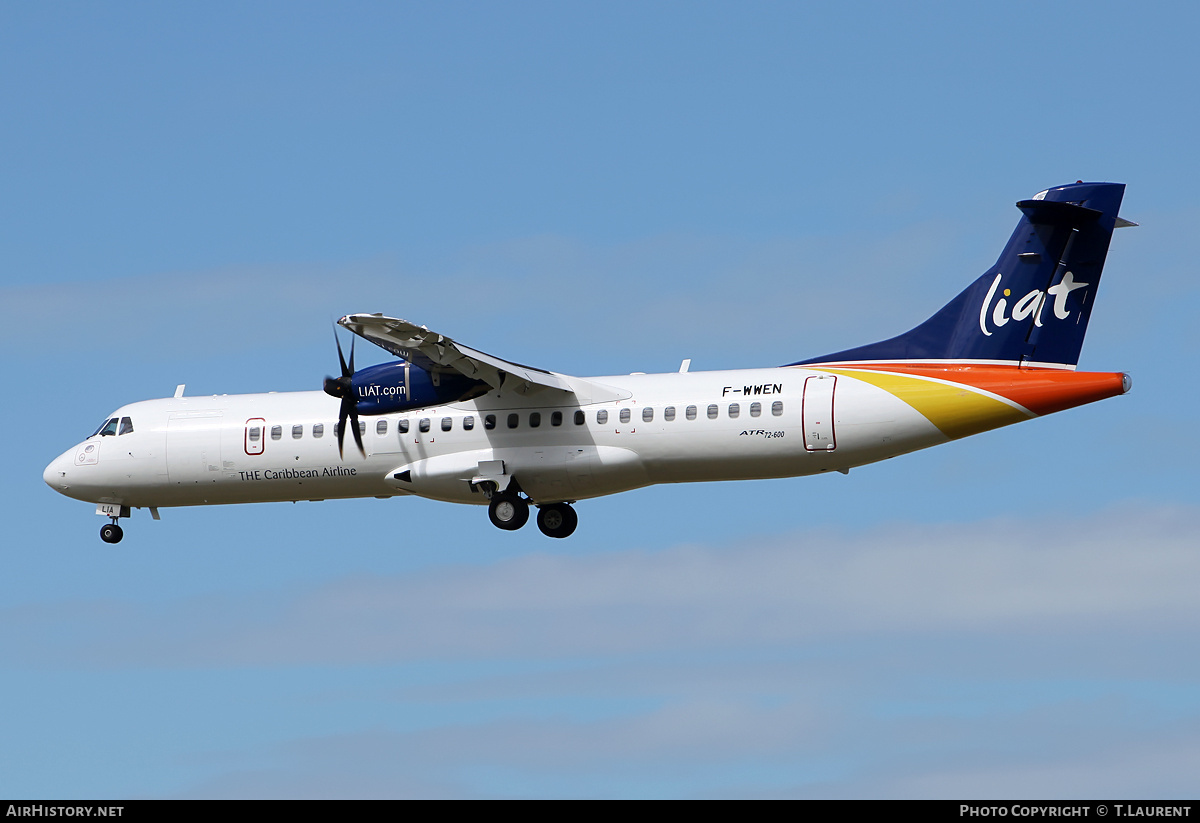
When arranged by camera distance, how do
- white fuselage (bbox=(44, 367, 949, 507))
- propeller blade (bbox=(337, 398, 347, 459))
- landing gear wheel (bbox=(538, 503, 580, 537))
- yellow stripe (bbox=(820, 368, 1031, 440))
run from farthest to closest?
landing gear wheel (bbox=(538, 503, 580, 537)) < propeller blade (bbox=(337, 398, 347, 459)) < white fuselage (bbox=(44, 367, 949, 507)) < yellow stripe (bbox=(820, 368, 1031, 440))

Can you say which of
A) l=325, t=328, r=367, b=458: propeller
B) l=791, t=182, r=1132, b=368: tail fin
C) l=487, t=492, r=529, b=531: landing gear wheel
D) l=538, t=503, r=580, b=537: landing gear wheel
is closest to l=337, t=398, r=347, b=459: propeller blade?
l=325, t=328, r=367, b=458: propeller

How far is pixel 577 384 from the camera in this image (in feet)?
99.6

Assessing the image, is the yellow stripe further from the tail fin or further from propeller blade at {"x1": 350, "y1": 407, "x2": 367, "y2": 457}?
propeller blade at {"x1": 350, "y1": 407, "x2": 367, "y2": 457}

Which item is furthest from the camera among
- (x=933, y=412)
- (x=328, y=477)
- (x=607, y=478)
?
(x=328, y=477)

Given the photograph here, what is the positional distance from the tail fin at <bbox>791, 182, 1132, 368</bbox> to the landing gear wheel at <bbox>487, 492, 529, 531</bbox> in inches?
289

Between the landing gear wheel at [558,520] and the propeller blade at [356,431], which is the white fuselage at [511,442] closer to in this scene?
the propeller blade at [356,431]

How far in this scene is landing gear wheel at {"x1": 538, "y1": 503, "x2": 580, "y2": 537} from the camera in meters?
32.1

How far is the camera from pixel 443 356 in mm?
29328
